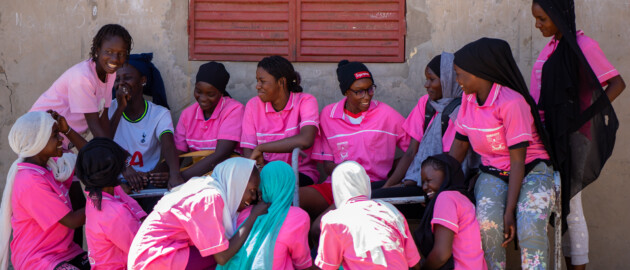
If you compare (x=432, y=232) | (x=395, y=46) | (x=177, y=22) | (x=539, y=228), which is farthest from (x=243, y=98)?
(x=539, y=228)

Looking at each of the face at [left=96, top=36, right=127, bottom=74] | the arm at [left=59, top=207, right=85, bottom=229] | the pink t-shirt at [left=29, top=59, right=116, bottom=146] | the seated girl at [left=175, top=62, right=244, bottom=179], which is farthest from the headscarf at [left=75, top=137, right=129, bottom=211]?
the seated girl at [left=175, top=62, right=244, bottom=179]

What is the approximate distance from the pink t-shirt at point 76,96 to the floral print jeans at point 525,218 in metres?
2.72

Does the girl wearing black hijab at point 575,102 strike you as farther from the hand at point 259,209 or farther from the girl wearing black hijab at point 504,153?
the hand at point 259,209

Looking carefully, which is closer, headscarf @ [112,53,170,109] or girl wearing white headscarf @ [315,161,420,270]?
girl wearing white headscarf @ [315,161,420,270]

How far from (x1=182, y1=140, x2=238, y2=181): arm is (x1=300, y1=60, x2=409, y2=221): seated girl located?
0.67 metres

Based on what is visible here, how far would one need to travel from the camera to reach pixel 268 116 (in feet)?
18.6

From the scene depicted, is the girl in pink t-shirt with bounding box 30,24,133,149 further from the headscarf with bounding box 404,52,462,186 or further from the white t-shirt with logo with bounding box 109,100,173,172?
the headscarf with bounding box 404,52,462,186

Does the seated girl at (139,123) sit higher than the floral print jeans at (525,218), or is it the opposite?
the seated girl at (139,123)

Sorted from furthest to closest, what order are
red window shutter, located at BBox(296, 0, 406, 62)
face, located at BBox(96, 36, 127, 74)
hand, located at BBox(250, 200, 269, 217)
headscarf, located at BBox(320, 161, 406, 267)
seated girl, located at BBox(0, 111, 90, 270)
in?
red window shutter, located at BBox(296, 0, 406, 62) < face, located at BBox(96, 36, 127, 74) < seated girl, located at BBox(0, 111, 90, 270) < hand, located at BBox(250, 200, 269, 217) < headscarf, located at BBox(320, 161, 406, 267)

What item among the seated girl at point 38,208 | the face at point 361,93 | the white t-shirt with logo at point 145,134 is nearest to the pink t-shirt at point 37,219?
the seated girl at point 38,208

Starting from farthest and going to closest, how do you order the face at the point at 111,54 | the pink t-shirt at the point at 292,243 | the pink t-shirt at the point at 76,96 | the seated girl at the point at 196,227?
the face at the point at 111,54, the pink t-shirt at the point at 76,96, the pink t-shirt at the point at 292,243, the seated girl at the point at 196,227

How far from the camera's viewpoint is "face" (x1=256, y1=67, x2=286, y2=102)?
5516 mm

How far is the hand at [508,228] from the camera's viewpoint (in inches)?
173

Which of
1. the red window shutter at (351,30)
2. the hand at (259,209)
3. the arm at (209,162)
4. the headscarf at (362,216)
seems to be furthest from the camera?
the red window shutter at (351,30)
